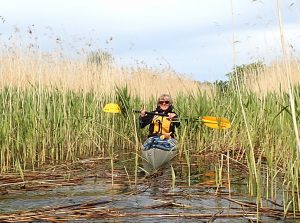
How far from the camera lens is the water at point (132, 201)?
11.9 ft

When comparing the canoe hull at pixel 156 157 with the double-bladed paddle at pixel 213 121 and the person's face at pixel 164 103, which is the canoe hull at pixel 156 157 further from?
the person's face at pixel 164 103

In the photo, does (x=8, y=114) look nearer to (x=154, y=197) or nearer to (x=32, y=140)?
(x=32, y=140)

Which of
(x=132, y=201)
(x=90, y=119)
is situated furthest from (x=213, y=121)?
(x=132, y=201)

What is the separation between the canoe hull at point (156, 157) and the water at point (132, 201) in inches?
34.4

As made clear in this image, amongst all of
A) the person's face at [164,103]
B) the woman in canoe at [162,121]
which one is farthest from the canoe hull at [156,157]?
the person's face at [164,103]

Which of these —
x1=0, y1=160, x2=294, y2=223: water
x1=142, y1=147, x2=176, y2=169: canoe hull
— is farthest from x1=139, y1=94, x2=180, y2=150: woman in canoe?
x1=0, y1=160, x2=294, y2=223: water

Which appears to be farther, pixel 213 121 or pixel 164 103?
pixel 164 103

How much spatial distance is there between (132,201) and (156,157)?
7.89ft

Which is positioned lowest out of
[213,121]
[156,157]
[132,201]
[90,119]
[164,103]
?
[132,201]

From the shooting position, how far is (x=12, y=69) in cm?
841

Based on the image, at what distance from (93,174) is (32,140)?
1.08 metres

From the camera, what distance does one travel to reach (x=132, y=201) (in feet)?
14.3

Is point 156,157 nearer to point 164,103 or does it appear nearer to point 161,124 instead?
point 161,124

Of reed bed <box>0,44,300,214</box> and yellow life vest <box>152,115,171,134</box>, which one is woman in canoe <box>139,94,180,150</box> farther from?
reed bed <box>0,44,300,214</box>
